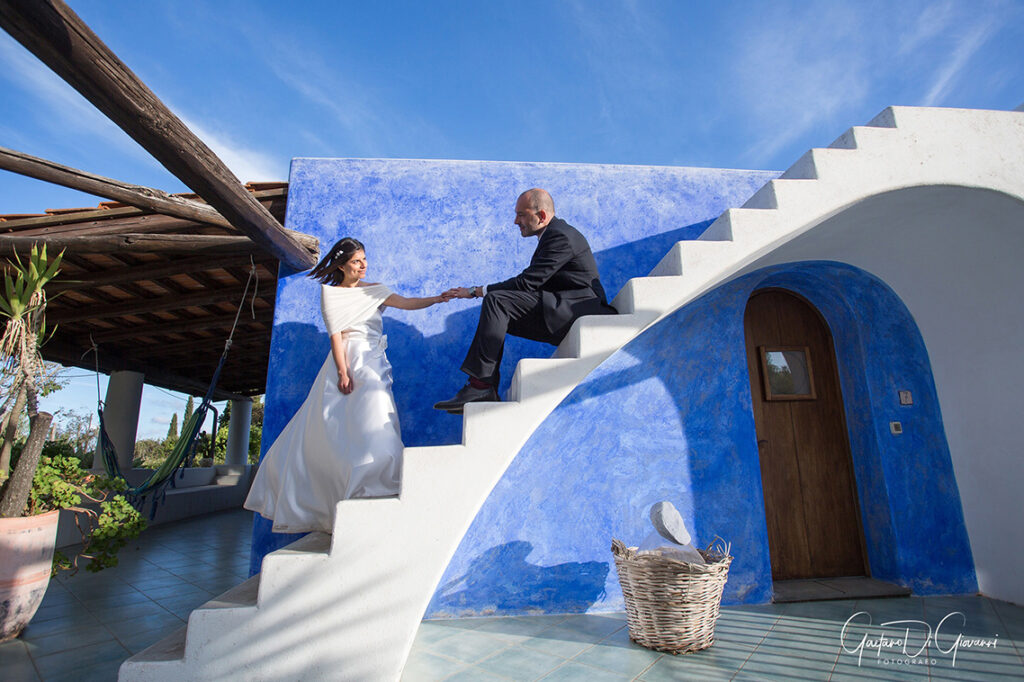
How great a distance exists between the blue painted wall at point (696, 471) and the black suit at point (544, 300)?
943 millimetres

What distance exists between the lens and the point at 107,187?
9.86ft

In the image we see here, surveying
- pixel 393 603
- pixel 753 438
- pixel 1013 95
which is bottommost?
pixel 393 603

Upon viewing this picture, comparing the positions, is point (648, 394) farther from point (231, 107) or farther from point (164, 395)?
point (164, 395)

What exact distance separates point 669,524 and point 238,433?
13.4 m

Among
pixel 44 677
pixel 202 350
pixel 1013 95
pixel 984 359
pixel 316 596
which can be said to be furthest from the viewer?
pixel 202 350

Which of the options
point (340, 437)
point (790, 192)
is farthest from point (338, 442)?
point (790, 192)

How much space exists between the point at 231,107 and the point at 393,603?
4.29 metres

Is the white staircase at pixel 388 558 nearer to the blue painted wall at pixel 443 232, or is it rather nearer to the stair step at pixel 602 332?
the stair step at pixel 602 332

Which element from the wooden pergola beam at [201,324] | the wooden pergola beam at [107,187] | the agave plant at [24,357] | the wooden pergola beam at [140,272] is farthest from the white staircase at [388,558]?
the wooden pergola beam at [201,324]

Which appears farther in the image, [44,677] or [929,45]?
[929,45]

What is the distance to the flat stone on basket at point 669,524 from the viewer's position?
109 inches

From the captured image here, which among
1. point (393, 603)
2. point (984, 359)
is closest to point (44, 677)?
point (393, 603)

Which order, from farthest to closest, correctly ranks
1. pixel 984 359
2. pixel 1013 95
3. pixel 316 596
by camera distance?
pixel 984 359, pixel 1013 95, pixel 316 596

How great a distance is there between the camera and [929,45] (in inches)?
149
